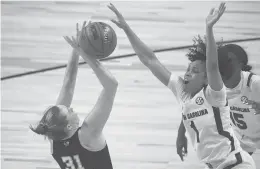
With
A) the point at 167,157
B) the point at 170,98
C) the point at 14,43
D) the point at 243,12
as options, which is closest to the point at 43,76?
the point at 14,43

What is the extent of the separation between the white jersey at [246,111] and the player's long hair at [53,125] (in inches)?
68.1

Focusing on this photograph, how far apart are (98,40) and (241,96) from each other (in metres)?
1.35

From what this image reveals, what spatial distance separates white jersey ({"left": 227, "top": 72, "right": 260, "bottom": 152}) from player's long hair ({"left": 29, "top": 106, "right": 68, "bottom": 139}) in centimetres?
173

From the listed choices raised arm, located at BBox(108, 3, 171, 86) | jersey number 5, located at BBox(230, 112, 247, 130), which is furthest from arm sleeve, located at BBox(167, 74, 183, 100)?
jersey number 5, located at BBox(230, 112, 247, 130)

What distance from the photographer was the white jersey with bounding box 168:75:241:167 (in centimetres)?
408

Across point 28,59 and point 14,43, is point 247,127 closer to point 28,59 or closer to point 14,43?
point 28,59

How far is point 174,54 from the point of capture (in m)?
7.59

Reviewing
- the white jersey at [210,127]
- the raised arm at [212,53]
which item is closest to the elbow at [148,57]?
the white jersey at [210,127]

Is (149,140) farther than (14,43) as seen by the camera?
No

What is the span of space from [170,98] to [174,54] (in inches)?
39.0

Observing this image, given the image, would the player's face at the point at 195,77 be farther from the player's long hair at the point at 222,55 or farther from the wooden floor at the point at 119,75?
the wooden floor at the point at 119,75

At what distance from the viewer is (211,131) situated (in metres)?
4.09

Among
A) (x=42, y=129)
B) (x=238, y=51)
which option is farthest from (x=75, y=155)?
(x=238, y=51)

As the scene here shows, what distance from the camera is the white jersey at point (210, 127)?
4082mm
